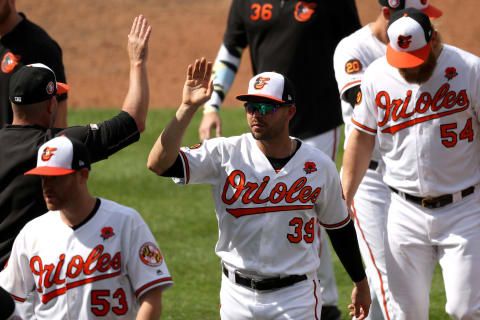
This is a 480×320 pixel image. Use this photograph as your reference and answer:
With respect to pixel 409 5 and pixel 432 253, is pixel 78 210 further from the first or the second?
pixel 409 5

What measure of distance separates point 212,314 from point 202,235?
2.68 metres

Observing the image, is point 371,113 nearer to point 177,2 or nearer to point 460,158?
point 460,158

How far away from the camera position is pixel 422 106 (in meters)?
5.23

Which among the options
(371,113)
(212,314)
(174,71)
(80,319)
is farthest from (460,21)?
(80,319)

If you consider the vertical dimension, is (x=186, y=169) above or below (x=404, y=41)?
below

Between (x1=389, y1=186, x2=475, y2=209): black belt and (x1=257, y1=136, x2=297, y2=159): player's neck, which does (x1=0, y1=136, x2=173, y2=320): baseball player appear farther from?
(x1=389, y1=186, x2=475, y2=209): black belt

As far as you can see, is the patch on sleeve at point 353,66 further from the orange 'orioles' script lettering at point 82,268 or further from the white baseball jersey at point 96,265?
the orange 'orioles' script lettering at point 82,268

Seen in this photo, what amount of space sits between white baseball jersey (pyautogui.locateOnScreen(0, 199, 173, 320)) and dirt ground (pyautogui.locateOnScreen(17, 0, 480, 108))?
14.3m

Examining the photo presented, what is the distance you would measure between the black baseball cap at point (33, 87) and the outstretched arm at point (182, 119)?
2.10 ft

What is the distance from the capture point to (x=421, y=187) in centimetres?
528

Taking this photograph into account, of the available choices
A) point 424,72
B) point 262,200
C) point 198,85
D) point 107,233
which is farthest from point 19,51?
point 424,72

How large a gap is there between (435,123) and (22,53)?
264cm

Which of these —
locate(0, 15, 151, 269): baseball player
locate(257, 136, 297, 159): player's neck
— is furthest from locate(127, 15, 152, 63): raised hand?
locate(257, 136, 297, 159): player's neck

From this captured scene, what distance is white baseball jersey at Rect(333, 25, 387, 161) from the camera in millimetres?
6156
